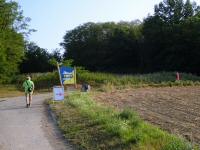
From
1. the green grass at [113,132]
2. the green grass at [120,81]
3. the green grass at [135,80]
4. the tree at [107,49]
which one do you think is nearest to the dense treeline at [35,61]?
the tree at [107,49]

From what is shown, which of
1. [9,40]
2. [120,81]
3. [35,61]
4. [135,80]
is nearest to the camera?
[120,81]

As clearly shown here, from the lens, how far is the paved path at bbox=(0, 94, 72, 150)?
15300mm

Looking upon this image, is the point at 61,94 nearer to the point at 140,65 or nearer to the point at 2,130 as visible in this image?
the point at 2,130

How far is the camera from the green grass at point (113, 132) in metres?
13.4

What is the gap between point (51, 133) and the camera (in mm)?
17609

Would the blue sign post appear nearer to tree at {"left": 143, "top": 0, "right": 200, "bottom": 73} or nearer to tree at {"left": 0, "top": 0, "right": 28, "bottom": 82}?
tree at {"left": 0, "top": 0, "right": 28, "bottom": 82}

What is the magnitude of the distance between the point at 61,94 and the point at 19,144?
13531mm

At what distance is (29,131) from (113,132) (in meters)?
3.89

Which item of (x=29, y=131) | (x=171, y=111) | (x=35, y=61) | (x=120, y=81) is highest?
(x=35, y=61)

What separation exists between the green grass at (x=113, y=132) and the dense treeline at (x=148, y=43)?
200 ft

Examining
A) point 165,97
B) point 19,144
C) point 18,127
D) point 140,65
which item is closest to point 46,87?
point 165,97

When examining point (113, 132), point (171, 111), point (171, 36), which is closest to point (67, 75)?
point (171, 111)

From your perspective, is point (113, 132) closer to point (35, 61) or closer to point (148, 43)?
point (148, 43)

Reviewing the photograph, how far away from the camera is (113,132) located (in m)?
15.6
